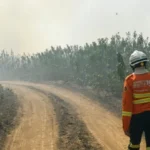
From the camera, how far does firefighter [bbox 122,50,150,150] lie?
16.4ft

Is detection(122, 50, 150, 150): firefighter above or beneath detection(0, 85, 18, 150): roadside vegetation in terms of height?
above

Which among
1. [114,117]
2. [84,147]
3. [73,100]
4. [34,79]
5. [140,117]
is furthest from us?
[34,79]

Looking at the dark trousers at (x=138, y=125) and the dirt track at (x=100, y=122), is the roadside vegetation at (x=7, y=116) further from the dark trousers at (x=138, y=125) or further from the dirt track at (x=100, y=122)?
the dark trousers at (x=138, y=125)

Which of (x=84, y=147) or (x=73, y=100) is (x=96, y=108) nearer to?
(x=73, y=100)

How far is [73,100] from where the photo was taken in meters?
17.5

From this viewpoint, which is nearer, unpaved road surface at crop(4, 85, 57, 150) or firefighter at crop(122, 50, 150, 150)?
firefighter at crop(122, 50, 150, 150)

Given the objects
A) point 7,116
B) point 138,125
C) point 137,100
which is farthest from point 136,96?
point 7,116

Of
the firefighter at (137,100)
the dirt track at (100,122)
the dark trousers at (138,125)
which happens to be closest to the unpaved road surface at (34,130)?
→ the dirt track at (100,122)

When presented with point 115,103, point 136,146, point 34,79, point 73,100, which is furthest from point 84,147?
point 34,79

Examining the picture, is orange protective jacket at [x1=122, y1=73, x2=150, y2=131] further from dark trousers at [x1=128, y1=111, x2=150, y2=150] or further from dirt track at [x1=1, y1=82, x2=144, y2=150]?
dirt track at [x1=1, y1=82, x2=144, y2=150]

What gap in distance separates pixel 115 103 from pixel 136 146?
10884 mm

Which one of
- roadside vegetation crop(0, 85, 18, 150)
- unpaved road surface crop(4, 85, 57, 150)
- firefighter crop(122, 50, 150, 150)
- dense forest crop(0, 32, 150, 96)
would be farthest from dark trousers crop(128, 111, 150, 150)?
dense forest crop(0, 32, 150, 96)

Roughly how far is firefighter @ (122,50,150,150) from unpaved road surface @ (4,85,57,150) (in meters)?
4.28

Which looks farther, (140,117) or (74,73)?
(74,73)
